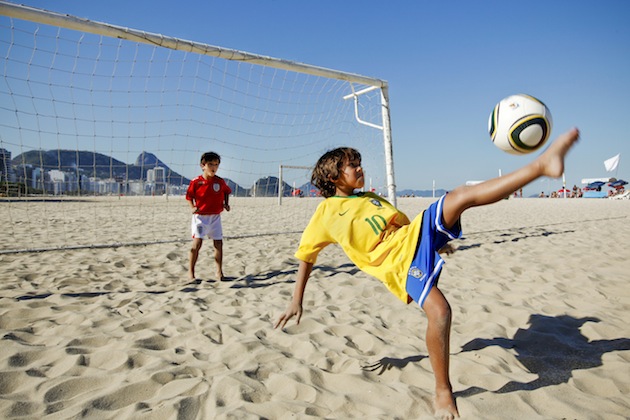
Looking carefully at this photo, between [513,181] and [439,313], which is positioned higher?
[513,181]

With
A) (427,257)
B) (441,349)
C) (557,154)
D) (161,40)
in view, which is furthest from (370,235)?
(161,40)

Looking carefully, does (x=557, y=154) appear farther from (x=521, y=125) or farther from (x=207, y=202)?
(x=207, y=202)

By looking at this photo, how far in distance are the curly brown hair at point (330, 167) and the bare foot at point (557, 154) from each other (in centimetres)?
104

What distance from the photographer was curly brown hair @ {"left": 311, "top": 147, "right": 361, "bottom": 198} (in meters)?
2.33

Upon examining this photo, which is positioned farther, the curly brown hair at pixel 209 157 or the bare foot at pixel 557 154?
the curly brown hair at pixel 209 157

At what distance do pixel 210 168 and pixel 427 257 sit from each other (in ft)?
11.1

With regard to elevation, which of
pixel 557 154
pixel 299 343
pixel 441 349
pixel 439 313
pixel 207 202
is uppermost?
pixel 557 154

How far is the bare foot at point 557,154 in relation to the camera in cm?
146

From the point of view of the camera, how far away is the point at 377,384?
2078 millimetres

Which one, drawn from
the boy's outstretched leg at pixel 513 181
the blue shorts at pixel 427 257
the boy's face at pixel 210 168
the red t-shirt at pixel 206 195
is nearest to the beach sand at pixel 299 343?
the blue shorts at pixel 427 257

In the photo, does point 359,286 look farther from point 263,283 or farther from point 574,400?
point 574,400

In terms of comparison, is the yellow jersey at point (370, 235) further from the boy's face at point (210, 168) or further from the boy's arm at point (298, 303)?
the boy's face at point (210, 168)

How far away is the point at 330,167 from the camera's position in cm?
236

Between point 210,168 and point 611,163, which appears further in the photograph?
point 611,163
